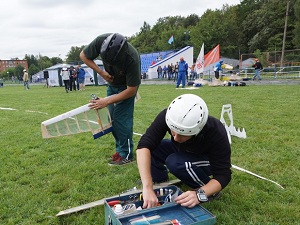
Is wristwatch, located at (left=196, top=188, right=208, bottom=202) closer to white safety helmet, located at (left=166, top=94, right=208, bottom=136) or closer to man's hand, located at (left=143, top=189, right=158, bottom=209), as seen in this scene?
man's hand, located at (left=143, top=189, right=158, bottom=209)

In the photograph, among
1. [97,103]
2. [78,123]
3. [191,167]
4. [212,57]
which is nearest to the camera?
[191,167]

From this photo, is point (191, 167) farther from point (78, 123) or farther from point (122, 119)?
point (78, 123)

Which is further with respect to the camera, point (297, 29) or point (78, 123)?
point (297, 29)

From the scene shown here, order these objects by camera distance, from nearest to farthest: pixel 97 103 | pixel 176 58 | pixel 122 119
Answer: pixel 97 103 < pixel 122 119 < pixel 176 58

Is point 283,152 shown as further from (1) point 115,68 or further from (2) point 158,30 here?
(2) point 158,30

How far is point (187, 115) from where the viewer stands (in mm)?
1984

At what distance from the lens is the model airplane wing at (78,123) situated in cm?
335

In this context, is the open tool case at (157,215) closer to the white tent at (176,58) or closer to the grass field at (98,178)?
the grass field at (98,178)

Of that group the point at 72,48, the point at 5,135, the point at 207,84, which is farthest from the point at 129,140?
the point at 72,48

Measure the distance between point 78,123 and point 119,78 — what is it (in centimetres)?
81

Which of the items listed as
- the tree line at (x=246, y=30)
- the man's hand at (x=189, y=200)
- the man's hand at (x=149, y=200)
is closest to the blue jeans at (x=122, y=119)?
Answer: the man's hand at (x=149, y=200)

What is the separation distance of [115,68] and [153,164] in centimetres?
134

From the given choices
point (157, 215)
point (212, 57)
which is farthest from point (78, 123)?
point (212, 57)

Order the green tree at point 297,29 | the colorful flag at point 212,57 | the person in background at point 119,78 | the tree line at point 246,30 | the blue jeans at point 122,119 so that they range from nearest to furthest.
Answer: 1. the person in background at point 119,78
2. the blue jeans at point 122,119
3. the colorful flag at point 212,57
4. the green tree at point 297,29
5. the tree line at point 246,30
